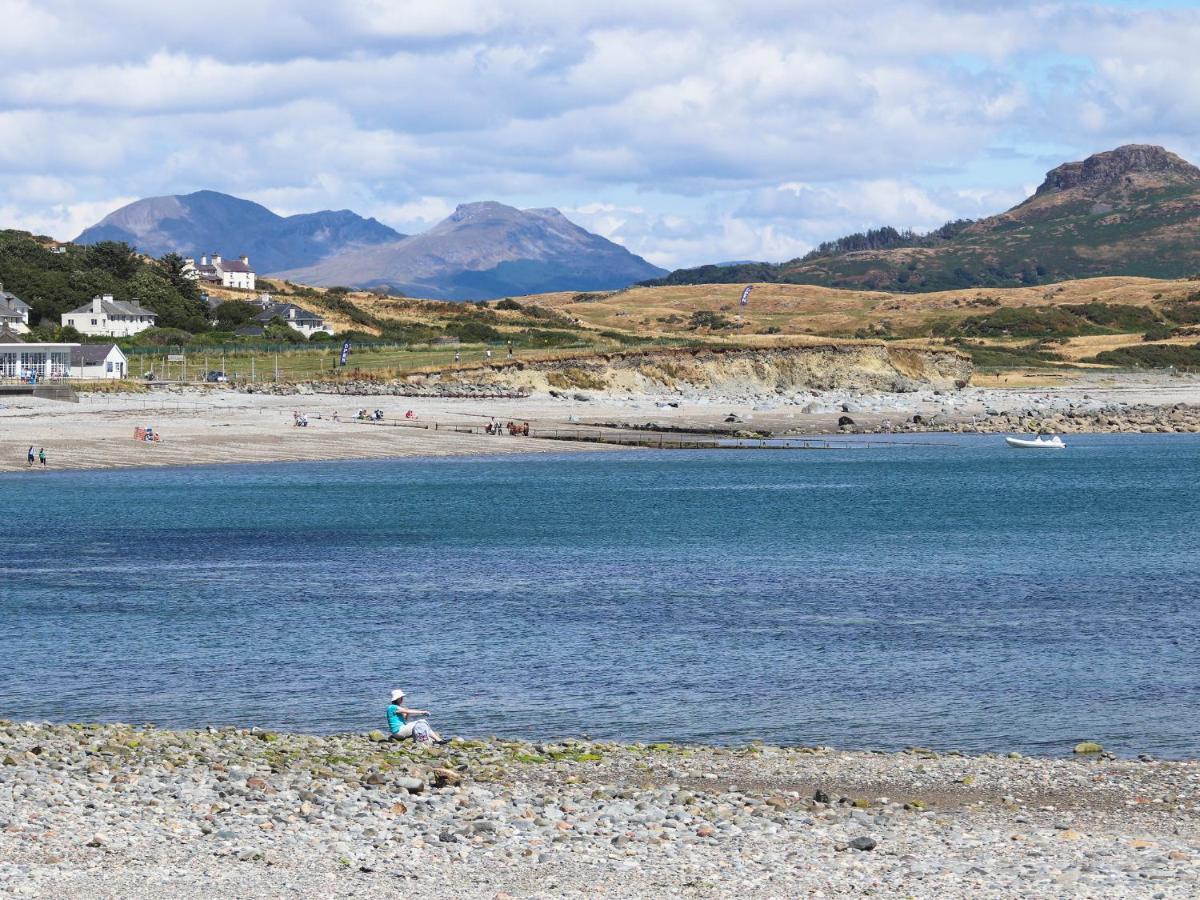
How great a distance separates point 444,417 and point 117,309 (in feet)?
171

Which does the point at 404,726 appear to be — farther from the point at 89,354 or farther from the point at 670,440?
the point at 89,354

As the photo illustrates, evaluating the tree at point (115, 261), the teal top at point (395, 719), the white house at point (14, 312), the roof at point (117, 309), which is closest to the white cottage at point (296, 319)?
the roof at point (117, 309)

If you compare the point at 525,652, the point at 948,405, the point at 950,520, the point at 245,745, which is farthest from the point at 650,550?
the point at 948,405

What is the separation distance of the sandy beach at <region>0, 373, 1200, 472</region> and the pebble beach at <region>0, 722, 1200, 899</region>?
53.6 meters

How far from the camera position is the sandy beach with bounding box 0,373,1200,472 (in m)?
77.0

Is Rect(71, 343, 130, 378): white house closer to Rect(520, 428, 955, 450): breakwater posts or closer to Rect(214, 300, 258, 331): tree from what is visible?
Rect(520, 428, 955, 450): breakwater posts

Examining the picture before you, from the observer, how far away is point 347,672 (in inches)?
1139

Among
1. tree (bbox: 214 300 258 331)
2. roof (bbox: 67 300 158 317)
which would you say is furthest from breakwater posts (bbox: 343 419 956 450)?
tree (bbox: 214 300 258 331)

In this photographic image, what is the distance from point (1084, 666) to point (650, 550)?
2119 centimetres

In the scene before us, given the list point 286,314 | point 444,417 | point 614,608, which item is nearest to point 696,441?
point 444,417

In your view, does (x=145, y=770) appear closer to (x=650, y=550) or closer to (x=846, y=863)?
(x=846, y=863)

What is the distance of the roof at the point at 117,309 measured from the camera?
134m

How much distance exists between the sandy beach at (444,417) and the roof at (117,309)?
135ft

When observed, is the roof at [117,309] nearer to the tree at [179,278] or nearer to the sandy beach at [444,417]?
the tree at [179,278]
